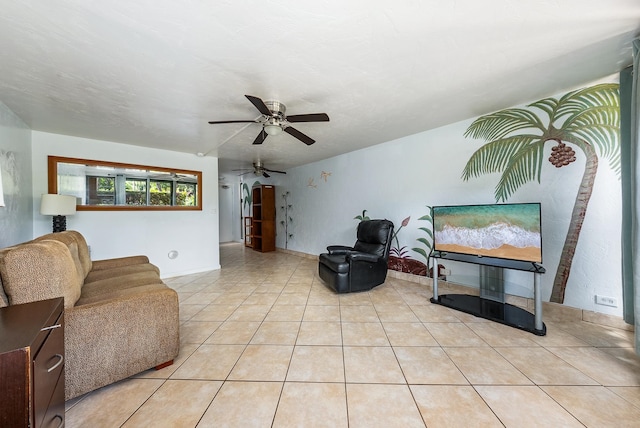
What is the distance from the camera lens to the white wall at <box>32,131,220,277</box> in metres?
3.21

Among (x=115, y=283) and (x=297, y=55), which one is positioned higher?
(x=297, y=55)

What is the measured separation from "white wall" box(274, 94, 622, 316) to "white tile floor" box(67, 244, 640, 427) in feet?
1.83

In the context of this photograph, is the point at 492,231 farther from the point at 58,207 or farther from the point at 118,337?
the point at 58,207

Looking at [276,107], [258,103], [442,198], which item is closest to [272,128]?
[276,107]

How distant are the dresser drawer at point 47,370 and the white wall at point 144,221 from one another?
328 centimetres

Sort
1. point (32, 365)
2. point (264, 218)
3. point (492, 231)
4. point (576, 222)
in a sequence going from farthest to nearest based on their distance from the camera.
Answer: point (264, 218)
point (492, 231)
point (576, 222)
point (32, 365)

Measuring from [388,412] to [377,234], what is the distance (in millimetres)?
2490

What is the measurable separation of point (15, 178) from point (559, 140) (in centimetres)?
614

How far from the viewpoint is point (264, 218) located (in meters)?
6.68

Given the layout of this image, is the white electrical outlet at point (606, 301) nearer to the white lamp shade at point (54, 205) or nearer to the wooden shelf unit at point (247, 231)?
the white lamp shade at point (54, 205)

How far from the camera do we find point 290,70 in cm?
195

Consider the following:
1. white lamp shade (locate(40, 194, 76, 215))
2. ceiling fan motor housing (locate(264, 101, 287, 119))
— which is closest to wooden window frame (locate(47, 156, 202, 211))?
white lamp shade (locate(40, 194, 76, 215))

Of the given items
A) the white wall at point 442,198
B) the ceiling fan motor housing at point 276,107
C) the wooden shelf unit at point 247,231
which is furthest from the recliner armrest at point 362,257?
the wooden shelf unit at point 247,231

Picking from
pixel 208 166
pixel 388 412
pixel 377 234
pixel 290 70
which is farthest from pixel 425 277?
pixel 208 166
